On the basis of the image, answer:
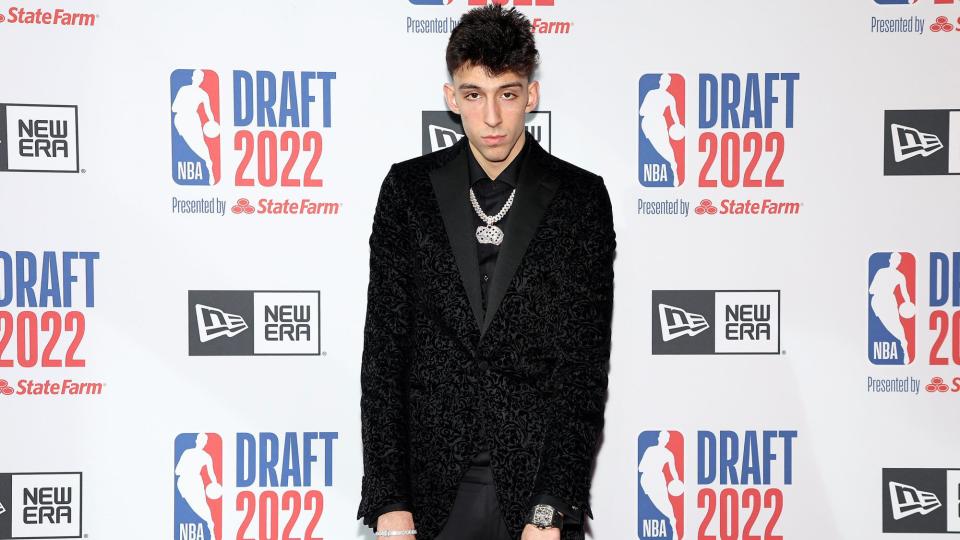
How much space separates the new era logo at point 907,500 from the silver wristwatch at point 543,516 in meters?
1.62

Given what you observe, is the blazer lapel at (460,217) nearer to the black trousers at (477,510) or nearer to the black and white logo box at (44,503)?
the black trousers at (477,510)

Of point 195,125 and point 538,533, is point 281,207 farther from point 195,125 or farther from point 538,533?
point 538,533

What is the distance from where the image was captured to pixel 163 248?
2707 mm

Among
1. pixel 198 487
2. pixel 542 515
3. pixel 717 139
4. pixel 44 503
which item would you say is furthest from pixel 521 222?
pixel 44 503

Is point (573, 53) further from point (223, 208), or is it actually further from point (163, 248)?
point (163, 248)

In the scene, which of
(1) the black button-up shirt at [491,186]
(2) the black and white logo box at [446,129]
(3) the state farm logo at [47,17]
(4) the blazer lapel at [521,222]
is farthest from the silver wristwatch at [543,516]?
(3) the state farm logo at [47,17]

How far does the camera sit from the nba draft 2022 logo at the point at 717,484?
9.10 feet

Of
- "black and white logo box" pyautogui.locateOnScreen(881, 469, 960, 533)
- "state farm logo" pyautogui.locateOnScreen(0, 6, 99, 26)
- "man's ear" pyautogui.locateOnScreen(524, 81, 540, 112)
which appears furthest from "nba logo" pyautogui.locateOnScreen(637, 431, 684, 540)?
"state farm logo" pyautogui.locateOnScreen(0, 6, 99, 26)

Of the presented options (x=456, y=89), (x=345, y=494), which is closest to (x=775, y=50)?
(x=456, y=89)

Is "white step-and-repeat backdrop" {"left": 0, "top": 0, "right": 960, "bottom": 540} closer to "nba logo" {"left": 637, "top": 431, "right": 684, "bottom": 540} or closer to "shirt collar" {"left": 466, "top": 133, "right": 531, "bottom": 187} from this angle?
"nba logo" {"left": 637, "top": 431, "right": 684, "bottom": 540}

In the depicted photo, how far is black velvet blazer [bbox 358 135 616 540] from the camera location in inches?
71.9

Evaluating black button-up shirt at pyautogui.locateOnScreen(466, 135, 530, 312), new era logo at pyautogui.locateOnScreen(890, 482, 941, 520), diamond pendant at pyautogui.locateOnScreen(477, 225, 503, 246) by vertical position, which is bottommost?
new era logo at pyautogui.locateOnScreen(890, 482, 941, 520)

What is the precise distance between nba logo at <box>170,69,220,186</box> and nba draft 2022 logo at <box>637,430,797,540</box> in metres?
1.72

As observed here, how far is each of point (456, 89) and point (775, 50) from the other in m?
1.35
